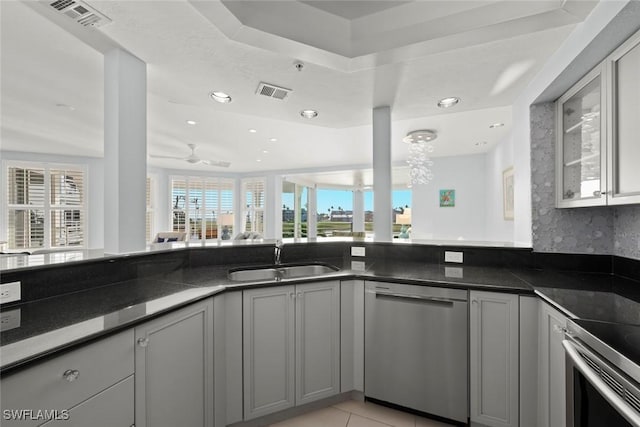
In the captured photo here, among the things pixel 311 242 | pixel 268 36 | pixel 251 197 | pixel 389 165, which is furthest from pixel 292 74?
pixel 251 197

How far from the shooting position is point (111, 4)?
1.31 m

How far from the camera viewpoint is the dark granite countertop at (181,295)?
0.87 m

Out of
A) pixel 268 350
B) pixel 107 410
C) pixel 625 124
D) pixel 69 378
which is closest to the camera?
pixel 69 378

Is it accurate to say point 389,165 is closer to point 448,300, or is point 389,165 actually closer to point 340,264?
point 340,264

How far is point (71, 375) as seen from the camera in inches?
32.6

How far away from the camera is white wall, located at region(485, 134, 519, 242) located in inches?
164

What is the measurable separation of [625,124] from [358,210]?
A: 325 inches

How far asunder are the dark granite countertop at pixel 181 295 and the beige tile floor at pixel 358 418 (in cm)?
89

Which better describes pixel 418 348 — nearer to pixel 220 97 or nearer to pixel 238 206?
pixel 220 97

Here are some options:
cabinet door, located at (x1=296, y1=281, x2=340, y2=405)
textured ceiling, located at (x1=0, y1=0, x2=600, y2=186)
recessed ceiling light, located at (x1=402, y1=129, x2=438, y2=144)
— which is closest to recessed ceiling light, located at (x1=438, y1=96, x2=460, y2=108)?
textured ceiling, located at (x1=0, y1=0, x2=600, y2=186)

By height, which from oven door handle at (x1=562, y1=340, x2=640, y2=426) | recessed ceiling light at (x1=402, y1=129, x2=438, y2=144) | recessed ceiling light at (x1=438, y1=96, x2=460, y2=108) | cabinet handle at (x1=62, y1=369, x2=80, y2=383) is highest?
recessed ceiling light at (x1=402, y1=129, x2=438, y2=144)

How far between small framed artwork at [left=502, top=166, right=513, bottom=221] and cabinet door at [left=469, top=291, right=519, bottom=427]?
302 cm

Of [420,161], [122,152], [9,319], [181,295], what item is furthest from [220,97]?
[420,161]

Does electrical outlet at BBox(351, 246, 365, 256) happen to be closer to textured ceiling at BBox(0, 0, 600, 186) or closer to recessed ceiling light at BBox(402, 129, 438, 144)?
textured ceiling at BBox(0, 0, 600, 186)
